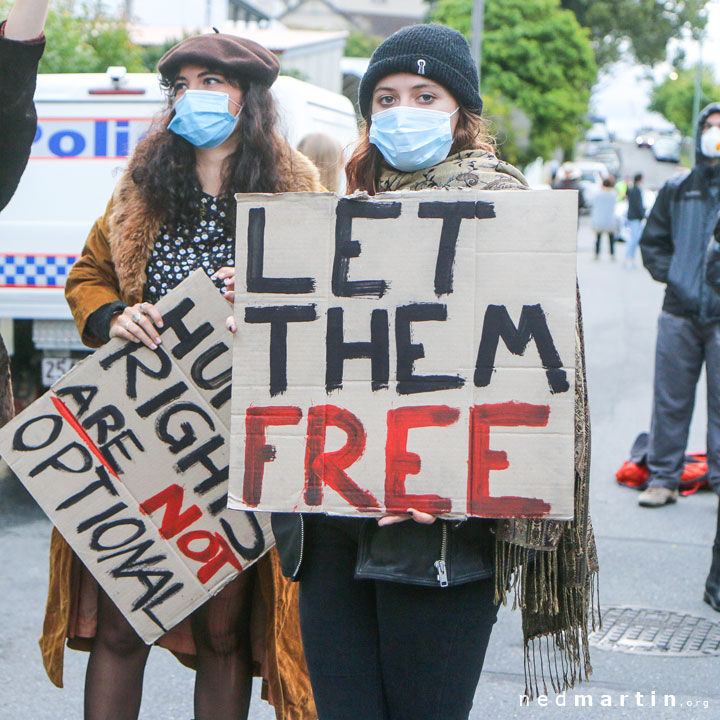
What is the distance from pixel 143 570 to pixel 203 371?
1.66 feet

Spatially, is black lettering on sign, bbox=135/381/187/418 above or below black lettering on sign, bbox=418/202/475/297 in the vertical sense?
below

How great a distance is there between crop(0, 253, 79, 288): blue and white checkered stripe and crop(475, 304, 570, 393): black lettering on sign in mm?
4711

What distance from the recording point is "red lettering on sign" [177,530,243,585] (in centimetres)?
267

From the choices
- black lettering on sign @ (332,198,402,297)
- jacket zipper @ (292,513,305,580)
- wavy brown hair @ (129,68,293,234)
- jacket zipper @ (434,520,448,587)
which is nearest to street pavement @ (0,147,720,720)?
jacket zipper @ (434,520,448,587)

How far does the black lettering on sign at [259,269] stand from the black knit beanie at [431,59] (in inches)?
17.8

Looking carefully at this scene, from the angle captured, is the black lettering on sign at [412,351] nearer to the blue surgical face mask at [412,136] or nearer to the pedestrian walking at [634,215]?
the blue surgical face mask at [412,136]

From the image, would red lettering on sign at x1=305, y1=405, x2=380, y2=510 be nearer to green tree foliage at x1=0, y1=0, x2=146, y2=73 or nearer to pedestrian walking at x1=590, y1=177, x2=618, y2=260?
green tree foliage at x1=0, y1=0, x2=146, y2=73

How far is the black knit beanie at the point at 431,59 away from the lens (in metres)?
2.28

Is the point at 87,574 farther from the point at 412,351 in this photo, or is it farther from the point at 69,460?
the point at 412,351

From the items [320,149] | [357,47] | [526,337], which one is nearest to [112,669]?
[526,337]

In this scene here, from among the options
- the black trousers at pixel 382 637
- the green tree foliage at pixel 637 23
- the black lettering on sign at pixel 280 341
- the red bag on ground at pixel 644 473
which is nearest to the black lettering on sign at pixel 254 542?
the black trousers at pixel 382 637

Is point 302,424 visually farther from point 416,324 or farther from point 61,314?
point 61,314

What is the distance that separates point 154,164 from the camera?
2.86m

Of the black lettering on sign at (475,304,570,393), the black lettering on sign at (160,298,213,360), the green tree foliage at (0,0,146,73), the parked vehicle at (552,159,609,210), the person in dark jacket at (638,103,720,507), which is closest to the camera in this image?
the black lettering on sign at (475,304,570,393)
